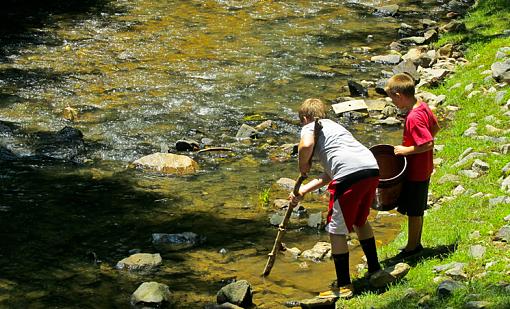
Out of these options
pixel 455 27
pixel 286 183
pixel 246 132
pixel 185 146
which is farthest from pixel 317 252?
pixel 455 27

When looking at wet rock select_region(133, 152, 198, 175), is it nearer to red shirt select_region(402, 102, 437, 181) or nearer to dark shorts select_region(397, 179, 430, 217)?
dark shorts select_region(397, 179, 430, 217)

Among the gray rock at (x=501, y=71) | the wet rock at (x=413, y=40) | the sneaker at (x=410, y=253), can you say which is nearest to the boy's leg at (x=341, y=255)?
the sneaker at (x=410, y=253)

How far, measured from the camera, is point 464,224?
27.7ft

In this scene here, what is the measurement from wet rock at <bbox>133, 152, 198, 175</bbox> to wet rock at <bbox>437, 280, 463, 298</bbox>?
6.22 m

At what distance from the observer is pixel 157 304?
309 inches

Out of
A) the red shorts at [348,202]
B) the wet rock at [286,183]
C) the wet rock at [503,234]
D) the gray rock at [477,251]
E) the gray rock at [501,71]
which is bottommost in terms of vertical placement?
the wet rock at [286,183]

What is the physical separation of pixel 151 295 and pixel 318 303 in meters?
1.61

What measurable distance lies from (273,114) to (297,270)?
6783mm

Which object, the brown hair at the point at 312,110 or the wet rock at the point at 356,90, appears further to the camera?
the wet rock at the point at 356,90

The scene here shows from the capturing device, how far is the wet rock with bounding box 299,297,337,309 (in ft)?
24.4

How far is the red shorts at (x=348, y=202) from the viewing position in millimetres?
7348

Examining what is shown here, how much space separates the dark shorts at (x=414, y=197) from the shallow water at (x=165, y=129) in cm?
115

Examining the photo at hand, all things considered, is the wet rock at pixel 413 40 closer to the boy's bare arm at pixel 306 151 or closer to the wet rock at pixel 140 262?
the wet rock at pixel 140 262

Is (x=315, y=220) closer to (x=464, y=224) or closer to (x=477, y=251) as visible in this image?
(x=464, y=224)
